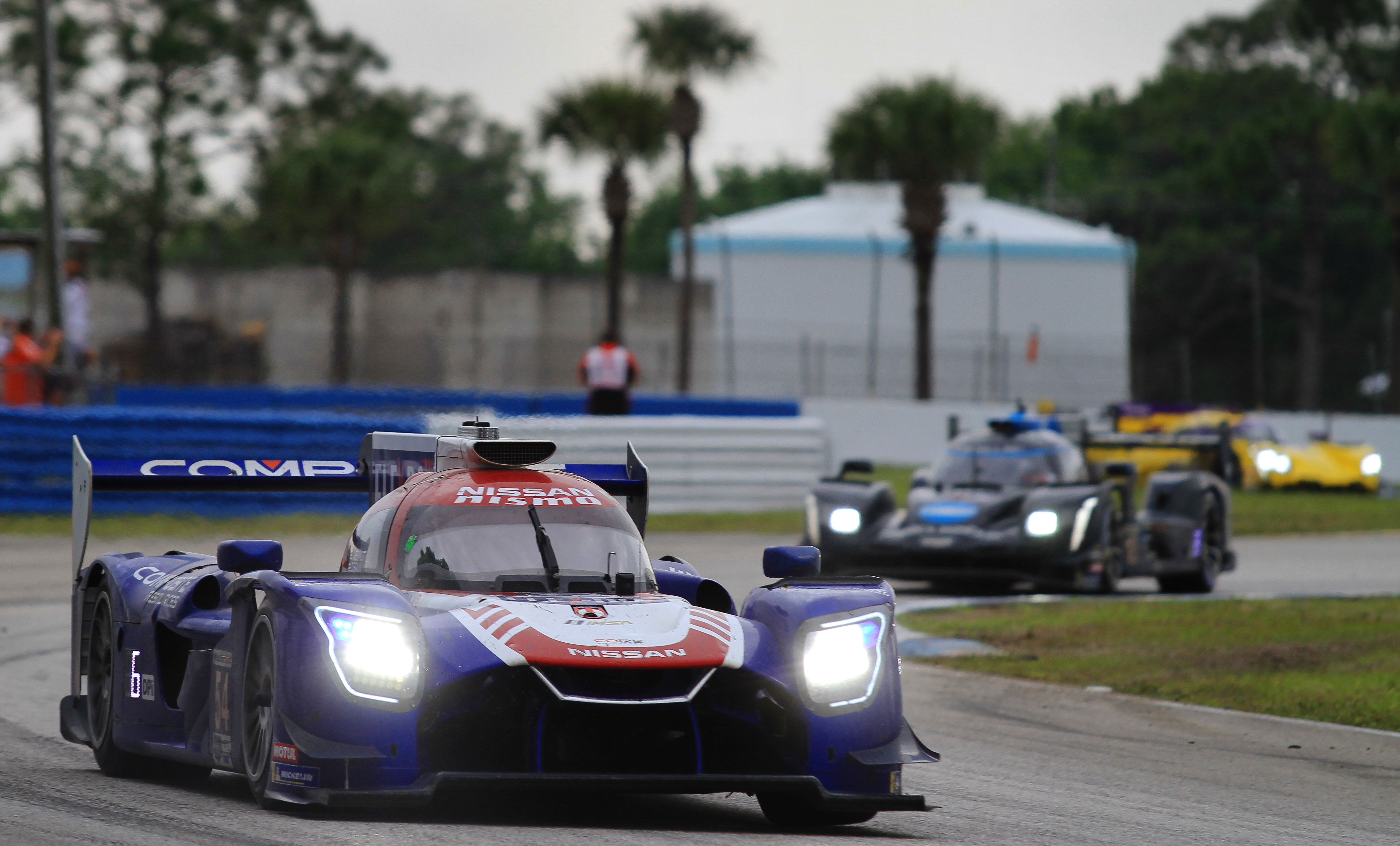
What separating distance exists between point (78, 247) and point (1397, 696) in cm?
2960

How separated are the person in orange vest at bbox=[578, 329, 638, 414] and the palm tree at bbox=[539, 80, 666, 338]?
54.5ft

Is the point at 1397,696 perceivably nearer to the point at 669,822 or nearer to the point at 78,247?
the point at 669,822

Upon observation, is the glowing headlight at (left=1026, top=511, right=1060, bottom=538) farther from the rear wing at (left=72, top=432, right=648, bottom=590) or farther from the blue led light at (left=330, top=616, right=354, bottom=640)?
the blue led light at (left=330, top=616, right=354, bottom=640)

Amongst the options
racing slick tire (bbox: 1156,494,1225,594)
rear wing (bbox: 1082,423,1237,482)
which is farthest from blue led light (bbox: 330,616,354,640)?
rear wing (bbox: 1082,423,1237,482)

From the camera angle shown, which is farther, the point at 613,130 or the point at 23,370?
the point at 613,130

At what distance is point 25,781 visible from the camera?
6.94 m

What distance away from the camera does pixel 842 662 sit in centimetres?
637

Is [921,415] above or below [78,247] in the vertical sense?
below

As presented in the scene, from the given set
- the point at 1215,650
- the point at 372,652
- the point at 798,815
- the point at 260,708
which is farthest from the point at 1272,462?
the point at 372,652

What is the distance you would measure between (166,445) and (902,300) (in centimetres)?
3039

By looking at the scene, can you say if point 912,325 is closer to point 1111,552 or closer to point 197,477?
point 1111,552

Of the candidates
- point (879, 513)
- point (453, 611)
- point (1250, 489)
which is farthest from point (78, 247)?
point (453, 611)

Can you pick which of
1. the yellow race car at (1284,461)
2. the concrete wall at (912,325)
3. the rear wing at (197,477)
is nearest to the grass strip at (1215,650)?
the rear wing at (197,477)

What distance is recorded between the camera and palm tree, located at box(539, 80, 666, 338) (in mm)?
41625
